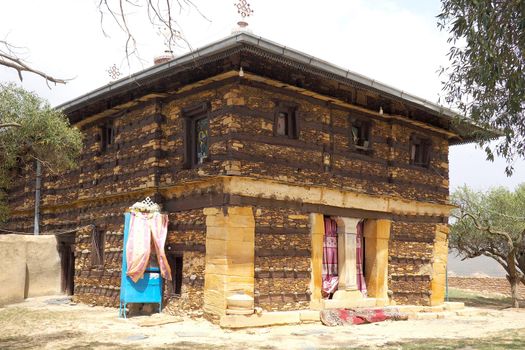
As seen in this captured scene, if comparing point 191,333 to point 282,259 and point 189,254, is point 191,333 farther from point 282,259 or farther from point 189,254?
point 282,259

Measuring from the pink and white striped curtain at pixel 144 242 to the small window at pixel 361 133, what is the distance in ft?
18.8

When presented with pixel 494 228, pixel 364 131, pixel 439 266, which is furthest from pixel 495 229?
pixel 364 131

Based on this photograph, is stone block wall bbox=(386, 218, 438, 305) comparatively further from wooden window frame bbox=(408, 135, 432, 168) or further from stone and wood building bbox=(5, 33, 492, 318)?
wooden window frame bbox=(408, 135, 432, 168)

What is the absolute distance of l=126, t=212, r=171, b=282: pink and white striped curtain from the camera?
13.0m

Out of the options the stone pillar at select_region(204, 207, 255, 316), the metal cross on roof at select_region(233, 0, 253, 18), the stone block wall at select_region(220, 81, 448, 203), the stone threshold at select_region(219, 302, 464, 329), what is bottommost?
the stone threshold at select_region(219, 302, 464, 329)

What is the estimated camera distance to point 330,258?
47.1 feet

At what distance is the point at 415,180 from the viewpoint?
54.4 feet

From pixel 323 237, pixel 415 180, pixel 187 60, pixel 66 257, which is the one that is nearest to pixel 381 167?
pixel 415 180

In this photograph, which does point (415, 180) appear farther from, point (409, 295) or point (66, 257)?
point (66, 257)

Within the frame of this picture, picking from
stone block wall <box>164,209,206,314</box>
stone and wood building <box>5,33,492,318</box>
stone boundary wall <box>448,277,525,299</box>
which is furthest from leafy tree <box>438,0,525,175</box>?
stone boundary wall <box>448,277,525,299</box>

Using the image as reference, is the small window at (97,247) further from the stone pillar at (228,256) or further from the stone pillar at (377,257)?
the stone pillar at (377,257)

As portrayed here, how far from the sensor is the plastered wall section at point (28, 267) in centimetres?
1551

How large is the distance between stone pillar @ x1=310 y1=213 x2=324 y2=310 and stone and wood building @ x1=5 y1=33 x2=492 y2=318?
38 millimetres

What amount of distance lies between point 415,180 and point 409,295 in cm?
340
